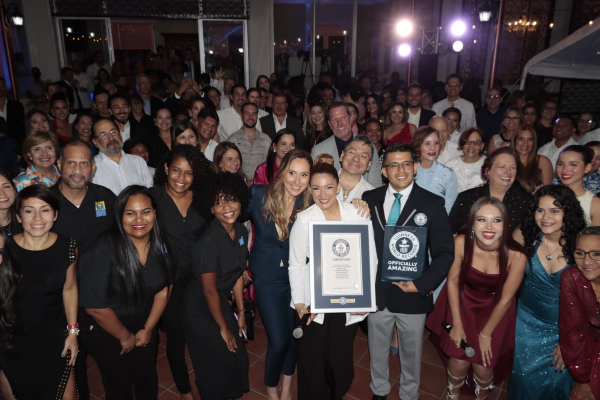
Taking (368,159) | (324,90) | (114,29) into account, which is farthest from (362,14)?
(368,159)

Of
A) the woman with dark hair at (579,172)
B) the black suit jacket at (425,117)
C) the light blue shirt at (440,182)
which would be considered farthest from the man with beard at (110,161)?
the black suit jacket at (425,117)

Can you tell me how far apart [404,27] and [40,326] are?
1311 cm

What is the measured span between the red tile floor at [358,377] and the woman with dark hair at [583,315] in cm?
84

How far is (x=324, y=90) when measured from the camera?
7336mm

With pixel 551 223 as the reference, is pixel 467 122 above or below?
above

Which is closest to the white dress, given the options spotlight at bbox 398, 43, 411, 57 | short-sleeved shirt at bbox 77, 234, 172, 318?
short-sleeved shirt at bbox 77, 234, 172, 318

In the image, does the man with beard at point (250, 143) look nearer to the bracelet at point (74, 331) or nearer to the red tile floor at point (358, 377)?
the red tile floor at point (358, 377)

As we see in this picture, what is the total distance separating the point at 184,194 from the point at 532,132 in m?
3.42

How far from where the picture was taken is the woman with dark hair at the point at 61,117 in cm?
525

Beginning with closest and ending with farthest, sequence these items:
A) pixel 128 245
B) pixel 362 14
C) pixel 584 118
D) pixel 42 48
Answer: pixel 128 245 → pixel 584 118 → pixel 42 48 → pixel 362 14

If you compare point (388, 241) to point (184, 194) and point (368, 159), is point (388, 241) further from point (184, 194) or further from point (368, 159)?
point (184, 194)

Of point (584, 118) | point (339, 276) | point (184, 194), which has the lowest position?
point (339, 276)

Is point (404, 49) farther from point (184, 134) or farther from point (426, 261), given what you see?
point (426, 261)

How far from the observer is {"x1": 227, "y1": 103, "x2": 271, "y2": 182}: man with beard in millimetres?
5141
